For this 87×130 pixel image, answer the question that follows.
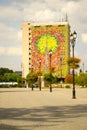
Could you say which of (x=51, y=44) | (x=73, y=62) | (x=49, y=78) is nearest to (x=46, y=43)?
(x=51, y=44)

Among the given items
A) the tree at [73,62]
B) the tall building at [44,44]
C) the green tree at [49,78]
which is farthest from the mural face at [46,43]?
the tree at [73,62]

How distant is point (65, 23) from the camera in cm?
18238

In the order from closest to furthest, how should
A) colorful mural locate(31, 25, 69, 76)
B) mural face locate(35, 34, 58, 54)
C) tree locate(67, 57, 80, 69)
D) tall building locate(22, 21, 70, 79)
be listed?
tree locate(67, 57, 80, 69), colorful mural locate(31, 25, 69, 76), tall building locate(22, 21, 70, 79), mural face locate(35, 34, 58, 54)

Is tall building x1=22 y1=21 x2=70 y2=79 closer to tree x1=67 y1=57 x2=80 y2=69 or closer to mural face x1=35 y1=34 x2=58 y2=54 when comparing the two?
mural face x1=35 y1=34 x2=58 y2=54

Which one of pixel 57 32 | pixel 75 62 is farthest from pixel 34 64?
pixel 75 62

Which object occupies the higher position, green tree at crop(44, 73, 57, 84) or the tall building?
the tall building

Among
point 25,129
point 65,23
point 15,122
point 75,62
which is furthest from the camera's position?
point 65,23

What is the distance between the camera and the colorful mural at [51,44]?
18199 cm

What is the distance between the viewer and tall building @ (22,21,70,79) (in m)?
182

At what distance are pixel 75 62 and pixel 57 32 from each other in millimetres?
137900

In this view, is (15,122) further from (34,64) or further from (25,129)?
(34,64)

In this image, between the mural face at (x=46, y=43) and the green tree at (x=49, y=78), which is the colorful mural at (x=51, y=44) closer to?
the mural face at (x=46, y=43)

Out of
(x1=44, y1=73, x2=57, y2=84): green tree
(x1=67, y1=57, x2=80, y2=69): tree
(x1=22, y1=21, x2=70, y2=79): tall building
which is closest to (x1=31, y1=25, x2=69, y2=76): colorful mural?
(x1=22, y1=21, x2=70, y2=79): tall building

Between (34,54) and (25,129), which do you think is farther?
(34,54)
